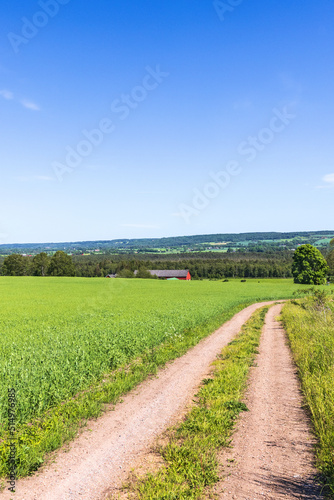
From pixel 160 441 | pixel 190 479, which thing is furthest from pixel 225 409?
pixel 190 479

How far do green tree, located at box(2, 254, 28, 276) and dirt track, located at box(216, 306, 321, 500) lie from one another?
11959 centimetres

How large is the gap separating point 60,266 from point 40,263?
333 inches

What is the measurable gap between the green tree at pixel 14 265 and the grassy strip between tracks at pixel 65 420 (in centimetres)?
11522

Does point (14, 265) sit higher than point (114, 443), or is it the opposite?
point (114, 443)

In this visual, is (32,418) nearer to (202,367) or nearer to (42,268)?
(202,367)

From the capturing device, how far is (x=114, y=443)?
724 cm

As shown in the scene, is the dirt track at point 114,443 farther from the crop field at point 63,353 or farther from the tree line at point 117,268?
the tree line at point 117,268

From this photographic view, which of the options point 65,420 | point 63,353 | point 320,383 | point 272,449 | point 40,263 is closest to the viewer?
point 272,449

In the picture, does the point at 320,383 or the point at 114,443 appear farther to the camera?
the point at 320,383

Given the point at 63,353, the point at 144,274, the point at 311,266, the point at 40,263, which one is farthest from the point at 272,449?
the point at 40,263

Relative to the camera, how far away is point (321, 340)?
13.3m

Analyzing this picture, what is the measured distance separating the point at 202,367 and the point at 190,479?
24.8 feet

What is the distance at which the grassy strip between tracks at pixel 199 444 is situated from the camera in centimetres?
558

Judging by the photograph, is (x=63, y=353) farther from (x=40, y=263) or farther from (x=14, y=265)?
(x=14, y=265)
